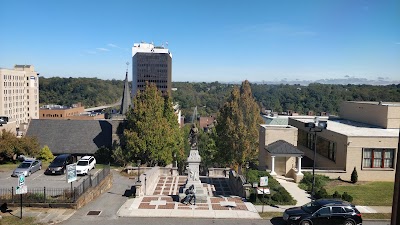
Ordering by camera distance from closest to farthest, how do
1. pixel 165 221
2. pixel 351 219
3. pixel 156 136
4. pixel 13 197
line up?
pixel 351 219 → pixel 165 221 → pixel 13 197 → pixel 156 136

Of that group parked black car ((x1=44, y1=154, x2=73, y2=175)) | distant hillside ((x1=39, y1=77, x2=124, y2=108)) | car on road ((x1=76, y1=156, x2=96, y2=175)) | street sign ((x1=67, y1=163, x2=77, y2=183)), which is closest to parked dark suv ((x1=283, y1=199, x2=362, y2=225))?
street sign ((x1=67, y1=163, x2=77, y2=183))

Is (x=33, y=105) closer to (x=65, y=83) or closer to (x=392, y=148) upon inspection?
(x=65, y=83)

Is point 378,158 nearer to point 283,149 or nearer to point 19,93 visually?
point 283,149

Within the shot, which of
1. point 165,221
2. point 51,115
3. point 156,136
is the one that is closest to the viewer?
point 165,221

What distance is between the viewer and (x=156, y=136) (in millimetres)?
36875

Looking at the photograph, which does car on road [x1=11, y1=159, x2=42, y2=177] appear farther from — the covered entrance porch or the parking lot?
the covered entrance porch

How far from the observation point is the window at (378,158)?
99.5 ft

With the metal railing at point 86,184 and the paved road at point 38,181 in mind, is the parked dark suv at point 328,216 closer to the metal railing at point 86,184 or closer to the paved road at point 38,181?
the metal railing at point 86,184

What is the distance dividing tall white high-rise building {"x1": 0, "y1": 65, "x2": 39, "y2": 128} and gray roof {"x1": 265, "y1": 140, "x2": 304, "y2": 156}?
8737cm

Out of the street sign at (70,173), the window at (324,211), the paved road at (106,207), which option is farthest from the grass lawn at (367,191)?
the street sign at (70,173)

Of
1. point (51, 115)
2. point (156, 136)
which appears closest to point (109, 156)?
point (156, 136)

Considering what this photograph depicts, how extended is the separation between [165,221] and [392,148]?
70.2ft

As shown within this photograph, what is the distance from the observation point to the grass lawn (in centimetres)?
2360

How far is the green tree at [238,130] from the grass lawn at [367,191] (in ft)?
32.8
